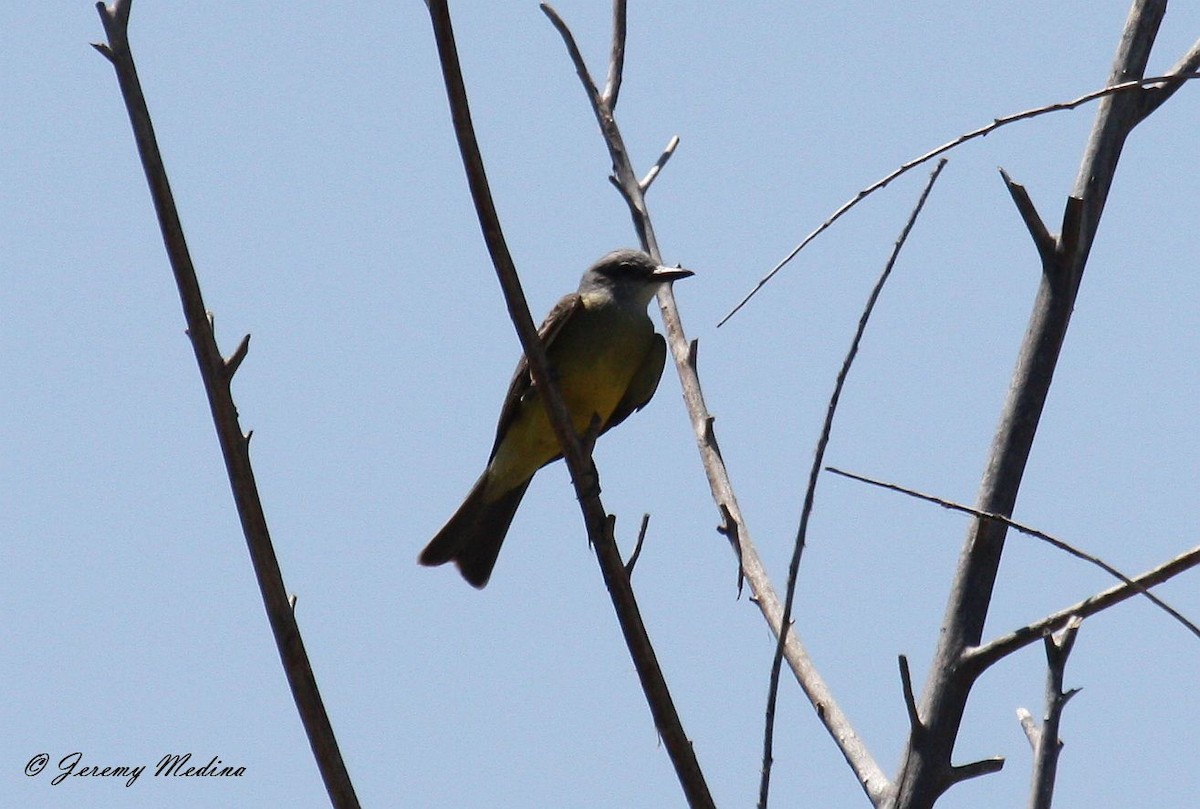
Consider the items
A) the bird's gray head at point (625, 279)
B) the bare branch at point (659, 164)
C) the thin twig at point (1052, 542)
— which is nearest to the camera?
the thin twig at point (1052, 542)

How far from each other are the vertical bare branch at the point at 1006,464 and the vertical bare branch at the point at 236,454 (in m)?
1.34

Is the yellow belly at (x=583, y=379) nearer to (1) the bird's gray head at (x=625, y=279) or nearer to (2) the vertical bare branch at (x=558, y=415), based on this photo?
(1) the bird's gray head at (x=625, y=279)

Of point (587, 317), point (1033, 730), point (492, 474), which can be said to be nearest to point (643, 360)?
point (587, 317)

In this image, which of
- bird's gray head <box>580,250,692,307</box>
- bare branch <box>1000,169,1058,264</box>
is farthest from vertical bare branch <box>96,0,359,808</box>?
bird's gray head <box>580,250,692,307</box>

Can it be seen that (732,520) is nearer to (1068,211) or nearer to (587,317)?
(1068,211)

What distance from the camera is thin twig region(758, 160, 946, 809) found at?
289 centimetres

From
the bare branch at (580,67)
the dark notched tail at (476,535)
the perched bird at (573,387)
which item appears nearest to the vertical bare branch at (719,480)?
the bare branch at (580,67)

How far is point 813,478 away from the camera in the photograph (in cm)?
312

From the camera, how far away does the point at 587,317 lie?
22.5ft

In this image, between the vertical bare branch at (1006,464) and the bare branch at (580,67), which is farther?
the bare branch at (580,67)

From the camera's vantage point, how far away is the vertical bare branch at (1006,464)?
11.1 feet

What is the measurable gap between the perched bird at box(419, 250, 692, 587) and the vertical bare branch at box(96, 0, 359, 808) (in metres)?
3.49

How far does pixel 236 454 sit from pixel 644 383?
13.7 ft

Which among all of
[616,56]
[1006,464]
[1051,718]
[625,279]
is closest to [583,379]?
[625,279]
